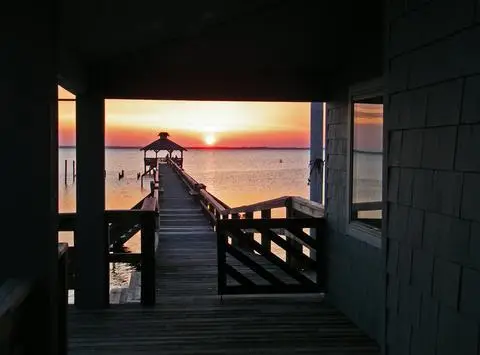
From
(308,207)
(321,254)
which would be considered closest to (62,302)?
(321,254)

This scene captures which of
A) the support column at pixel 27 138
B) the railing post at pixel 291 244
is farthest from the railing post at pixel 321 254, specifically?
the support column at pixel 27 138

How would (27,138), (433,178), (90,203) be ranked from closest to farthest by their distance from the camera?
(433,178) → (27,138) → (90,203)

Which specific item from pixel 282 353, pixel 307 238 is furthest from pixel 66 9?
pixel 307 238

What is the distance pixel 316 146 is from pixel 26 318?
262 inches

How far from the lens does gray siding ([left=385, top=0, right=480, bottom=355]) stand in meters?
2.00

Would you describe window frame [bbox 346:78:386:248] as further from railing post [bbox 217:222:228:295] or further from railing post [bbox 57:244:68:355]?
railing post [bbox 57:244:68:355]

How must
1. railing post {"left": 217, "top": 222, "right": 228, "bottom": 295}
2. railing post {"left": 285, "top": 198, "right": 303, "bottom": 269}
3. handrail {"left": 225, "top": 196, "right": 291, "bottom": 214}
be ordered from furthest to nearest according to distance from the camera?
handrail {"left": 225, "top": 196, "right": 291, "bottom": 214}
railing post {"left": 285, "top": 198, "right": 303, "bottom": 269}
railing post {"left": 217, "top": 222, "right": 228, "bottom": 295}

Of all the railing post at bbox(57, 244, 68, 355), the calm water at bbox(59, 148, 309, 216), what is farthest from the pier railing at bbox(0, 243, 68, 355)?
the calm water at bbox(59, 148, 309, 216)

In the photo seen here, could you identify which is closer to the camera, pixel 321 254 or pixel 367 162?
pixel 367 162

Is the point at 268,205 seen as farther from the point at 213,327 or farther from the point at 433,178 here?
the point at 433,178

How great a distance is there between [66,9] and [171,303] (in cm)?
308

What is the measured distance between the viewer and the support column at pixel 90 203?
17.3 ft

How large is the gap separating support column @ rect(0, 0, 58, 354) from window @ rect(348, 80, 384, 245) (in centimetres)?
257

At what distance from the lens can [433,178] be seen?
2.29 meters
